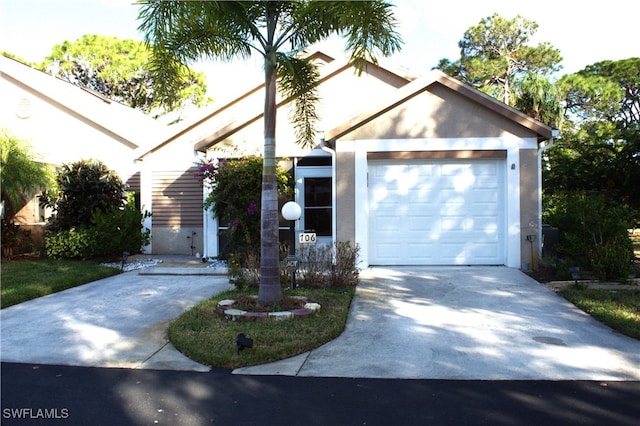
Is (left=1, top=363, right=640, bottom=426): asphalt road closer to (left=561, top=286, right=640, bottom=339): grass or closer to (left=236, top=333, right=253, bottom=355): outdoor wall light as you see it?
(left=236, top=333, right=253, bottom=355): outdoor wall light

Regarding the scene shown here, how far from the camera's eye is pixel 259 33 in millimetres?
7012

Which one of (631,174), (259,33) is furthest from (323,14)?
(631,174)

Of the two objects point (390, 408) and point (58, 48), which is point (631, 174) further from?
point (58, 48)

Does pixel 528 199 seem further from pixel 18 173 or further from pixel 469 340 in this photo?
pixel 18 173

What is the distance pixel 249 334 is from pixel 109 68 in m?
32.7

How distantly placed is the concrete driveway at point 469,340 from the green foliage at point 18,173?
892 cm

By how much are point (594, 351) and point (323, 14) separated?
5285 mm

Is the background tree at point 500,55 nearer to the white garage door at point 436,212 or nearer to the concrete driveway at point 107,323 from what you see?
the white garage door at point 436,212

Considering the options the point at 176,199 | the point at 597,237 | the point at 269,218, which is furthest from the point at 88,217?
the point at 597,237

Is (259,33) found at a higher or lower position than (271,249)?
higher

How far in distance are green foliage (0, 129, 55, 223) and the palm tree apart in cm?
670

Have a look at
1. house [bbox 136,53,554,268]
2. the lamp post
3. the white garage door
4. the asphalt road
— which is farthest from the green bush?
the asphalt road

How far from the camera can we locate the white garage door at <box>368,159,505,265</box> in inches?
398

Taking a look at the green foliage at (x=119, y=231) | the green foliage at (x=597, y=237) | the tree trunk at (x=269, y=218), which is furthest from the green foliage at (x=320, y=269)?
the green foliage at (x=119, y=231)
